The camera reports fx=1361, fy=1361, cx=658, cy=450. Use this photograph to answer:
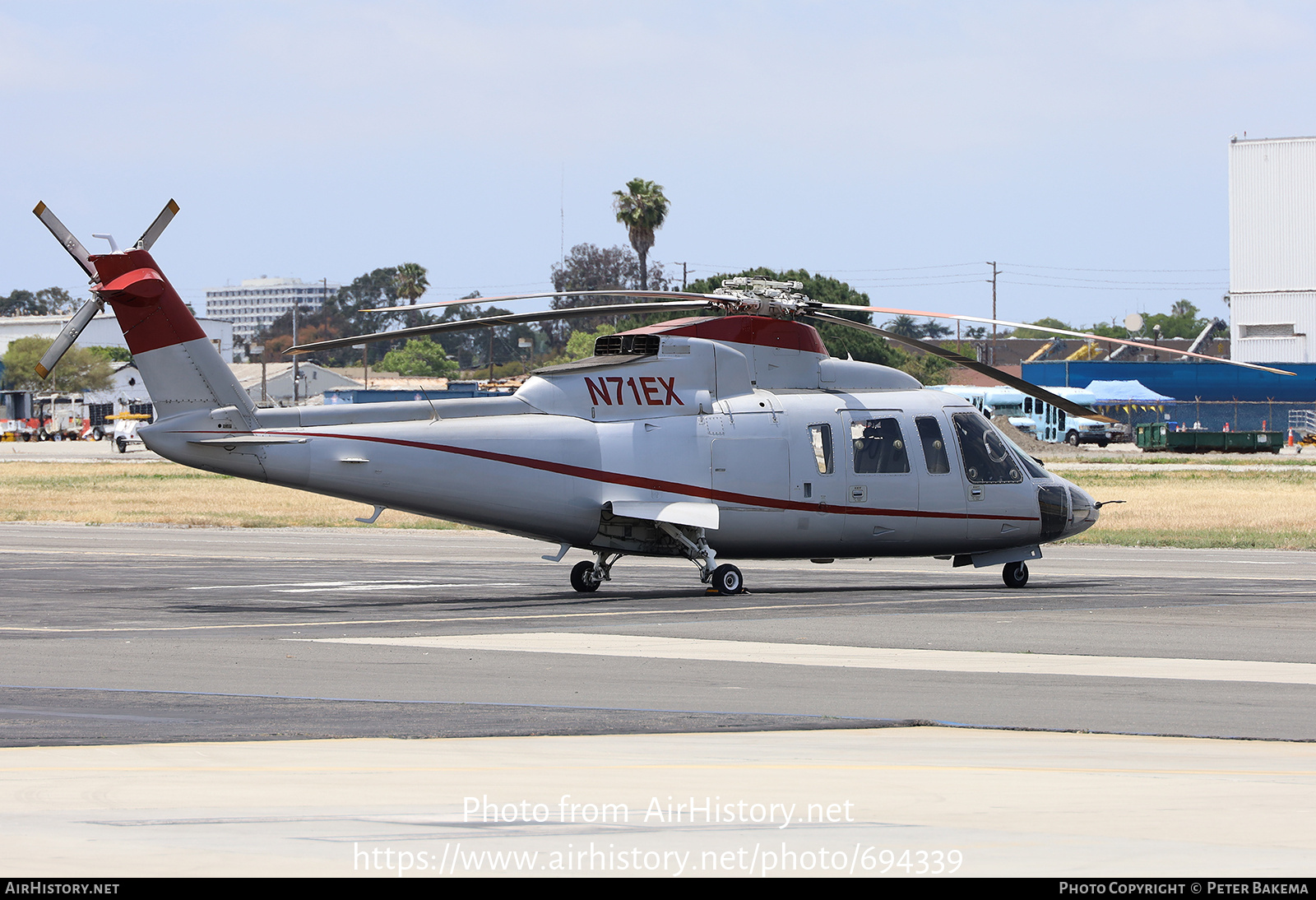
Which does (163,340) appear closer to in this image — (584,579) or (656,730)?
(584,579)

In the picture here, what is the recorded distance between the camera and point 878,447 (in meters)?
20.8

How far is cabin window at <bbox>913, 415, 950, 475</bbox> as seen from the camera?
69.0ft

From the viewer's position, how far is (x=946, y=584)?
863 inches

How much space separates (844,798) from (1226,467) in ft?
203

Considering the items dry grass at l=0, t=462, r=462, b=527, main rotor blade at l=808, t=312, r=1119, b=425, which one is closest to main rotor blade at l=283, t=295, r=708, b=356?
main rotor blade at l=808, t=312, r=1119, b=425

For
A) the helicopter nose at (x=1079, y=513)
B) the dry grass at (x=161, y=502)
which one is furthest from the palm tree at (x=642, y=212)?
the helicopter nose at (x=1079, y=513)

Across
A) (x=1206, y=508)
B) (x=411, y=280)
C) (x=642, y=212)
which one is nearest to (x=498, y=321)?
(x=1206, y=508)

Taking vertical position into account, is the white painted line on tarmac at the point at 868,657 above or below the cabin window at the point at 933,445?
below

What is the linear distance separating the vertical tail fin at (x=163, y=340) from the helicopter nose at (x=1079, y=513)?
12.8 metres

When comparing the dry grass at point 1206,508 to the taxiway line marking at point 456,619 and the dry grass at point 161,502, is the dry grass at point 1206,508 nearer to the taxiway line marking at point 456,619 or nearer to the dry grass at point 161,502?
the taxiway line marking at point 456,619

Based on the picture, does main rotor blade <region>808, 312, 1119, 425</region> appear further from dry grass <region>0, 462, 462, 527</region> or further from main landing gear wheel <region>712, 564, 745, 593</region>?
dry grass <region>0, 462, 462, 527</region>

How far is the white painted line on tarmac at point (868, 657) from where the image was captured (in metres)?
12.3

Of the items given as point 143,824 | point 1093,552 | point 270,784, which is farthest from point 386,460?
point 1093,552

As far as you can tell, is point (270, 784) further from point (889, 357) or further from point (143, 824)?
point (889, 357)
